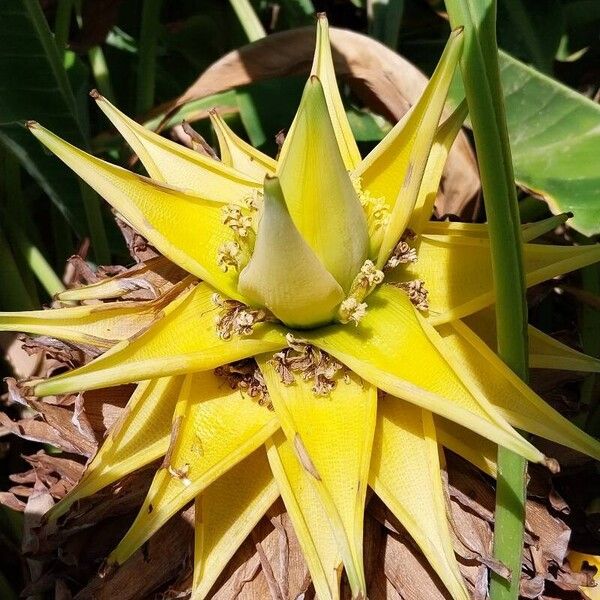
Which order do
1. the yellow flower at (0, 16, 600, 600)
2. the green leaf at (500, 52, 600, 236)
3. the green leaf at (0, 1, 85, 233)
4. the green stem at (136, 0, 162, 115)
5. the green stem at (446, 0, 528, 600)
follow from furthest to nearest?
the green stem at (136, 0, 162, 115) < the green leaf at (0, 1, 85, 233) < the green leaf at (500, 52, 600, 236) < the yellow flower at (0, 16, 600, 600) < the green stem at (446, 0, 528, 600)

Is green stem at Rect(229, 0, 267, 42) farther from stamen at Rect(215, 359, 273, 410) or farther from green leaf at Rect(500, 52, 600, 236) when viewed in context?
stamen at Rect(215, 359, 273, 410)

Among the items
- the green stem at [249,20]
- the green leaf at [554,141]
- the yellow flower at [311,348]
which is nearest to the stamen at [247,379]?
the yellow flower at [311,348]

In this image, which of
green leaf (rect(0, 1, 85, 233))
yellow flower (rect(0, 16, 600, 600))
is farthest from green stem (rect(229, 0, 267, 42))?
yellow flower (rect(0, 16, 600, 600))

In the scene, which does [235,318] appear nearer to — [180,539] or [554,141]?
[180,539]

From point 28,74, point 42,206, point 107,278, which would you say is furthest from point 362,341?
point 42,206

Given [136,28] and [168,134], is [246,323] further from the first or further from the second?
[136,28]

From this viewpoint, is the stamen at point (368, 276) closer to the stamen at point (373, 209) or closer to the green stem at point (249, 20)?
the stamen at point (373, 209)

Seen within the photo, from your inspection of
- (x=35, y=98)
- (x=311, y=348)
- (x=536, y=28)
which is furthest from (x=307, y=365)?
(x=536, y=28)
